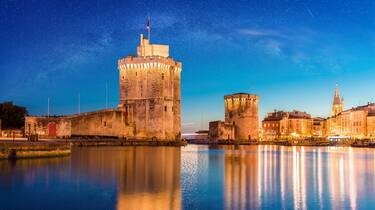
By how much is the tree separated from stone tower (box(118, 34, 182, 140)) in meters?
10.5

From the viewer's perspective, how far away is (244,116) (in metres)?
73.5

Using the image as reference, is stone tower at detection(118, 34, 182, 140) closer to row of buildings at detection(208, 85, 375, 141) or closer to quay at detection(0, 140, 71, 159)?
quay at detection(0, 140, 71, 159)

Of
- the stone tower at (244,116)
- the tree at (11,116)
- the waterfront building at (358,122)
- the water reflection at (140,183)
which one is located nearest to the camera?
the water reflection at (140,183)

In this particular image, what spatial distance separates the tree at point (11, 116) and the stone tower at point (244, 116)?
3494cm

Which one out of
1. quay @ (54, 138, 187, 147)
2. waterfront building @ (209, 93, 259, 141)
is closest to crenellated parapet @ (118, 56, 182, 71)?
quay @ (54, 138, 187, 147)

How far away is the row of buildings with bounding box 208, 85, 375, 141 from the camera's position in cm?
7350

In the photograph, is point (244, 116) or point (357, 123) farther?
point (357, 123)

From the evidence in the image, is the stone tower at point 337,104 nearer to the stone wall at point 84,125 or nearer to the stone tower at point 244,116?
the stone tower at point 244,116

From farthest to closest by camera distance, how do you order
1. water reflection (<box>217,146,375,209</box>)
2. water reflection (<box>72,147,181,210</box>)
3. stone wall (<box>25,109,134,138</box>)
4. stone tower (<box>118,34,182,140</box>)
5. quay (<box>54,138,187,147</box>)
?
stone tower (<box>118,34,182,140</box>), stone wall (<box>25,109,134,138</box>), quay (<box>54,138,187,147</box>), water reflection (<box>217,146,375,209</box>), water reflection (<box>72,147,181,210</box>)

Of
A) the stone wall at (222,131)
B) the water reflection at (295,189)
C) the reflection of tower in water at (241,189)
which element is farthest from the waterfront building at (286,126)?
the reflection of tower in water at (241,189)

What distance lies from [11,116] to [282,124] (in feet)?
203

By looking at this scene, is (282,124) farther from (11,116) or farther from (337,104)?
(11,116)

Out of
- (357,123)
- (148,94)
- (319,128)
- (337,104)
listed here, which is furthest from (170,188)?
(337,104)

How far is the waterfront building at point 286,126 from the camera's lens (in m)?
95.9
